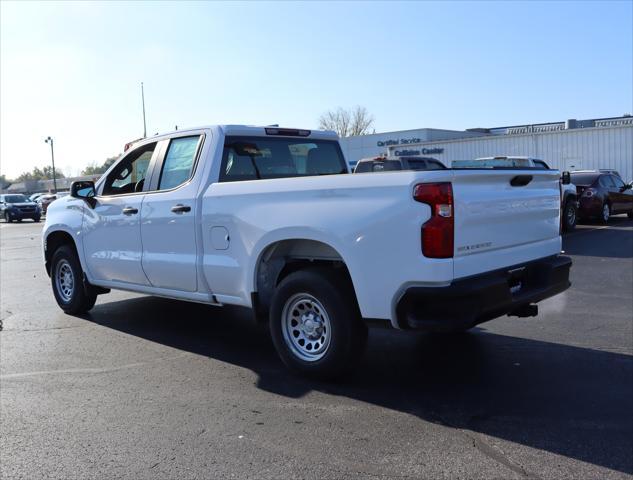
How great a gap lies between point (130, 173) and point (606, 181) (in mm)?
16311

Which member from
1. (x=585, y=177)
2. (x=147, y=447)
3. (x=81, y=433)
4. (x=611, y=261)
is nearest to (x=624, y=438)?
(x=147, y=447)

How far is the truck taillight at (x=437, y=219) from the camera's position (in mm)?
4188

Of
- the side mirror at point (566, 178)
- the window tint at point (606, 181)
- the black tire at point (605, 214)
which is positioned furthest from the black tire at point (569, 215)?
the window tint at point (606, 181)

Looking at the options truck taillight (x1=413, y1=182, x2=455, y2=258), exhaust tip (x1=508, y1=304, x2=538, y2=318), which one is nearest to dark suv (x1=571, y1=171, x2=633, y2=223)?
exhaust tip (x1=508, y1=304, x2=538, y2=318)

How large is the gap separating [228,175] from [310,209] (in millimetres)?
1449

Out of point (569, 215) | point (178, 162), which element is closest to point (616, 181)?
point (569, 215)

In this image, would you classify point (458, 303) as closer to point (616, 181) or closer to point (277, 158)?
point (277, 158)

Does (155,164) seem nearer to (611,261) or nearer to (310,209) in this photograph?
(310,209)

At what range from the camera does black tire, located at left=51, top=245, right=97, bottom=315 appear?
25.0 ft

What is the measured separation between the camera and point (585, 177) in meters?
18.8

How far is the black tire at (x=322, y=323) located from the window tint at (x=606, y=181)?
16337 mm

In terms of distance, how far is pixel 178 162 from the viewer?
20.5ft

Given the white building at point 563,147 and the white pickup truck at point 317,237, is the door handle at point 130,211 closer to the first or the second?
the white pickup truck at point 317,237

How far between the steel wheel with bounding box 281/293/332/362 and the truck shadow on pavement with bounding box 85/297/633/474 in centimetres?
26
